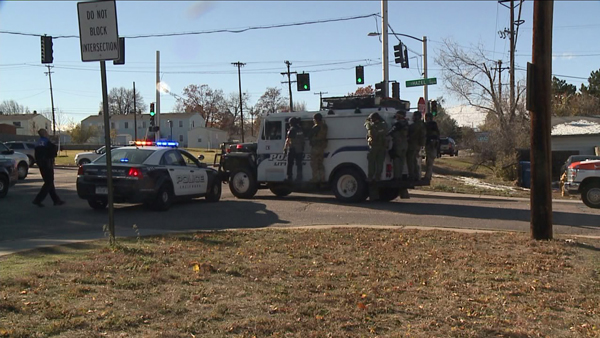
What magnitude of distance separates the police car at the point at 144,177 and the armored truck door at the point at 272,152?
1.85 meters

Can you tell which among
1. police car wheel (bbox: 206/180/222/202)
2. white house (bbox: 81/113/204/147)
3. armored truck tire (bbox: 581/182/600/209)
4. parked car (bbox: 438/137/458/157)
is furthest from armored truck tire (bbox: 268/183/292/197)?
white house (bbox: 81/113/204/147)

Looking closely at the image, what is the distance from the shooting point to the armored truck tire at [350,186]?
1502cm

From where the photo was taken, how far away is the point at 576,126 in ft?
139

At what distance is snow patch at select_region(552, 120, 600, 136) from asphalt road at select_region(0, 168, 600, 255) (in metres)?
26.7

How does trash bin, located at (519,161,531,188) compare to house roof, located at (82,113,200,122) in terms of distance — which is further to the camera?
house roof, located at (82,113,200,122)

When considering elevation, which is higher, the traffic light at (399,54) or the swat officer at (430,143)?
the traffic light at (399,54)

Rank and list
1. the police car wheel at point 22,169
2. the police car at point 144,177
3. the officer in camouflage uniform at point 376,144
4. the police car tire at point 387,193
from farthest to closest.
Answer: the police car wheel at point 22,169 → the police car tire at point 387,193 → the officer in camouflage uniform at point 376,144 → the police car at point 144,177

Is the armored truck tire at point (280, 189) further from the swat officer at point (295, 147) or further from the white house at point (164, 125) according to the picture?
the white house at point (164, 125)

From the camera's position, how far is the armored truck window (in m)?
16.1

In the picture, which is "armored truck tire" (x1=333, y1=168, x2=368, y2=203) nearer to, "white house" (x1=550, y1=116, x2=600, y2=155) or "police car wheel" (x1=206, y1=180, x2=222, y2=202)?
"police car wheel" (x1=206, y1=180, x2=222, y2=202)

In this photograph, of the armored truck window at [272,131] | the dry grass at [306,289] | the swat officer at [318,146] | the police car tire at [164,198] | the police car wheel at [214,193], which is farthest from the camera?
the armored truck window at [272,131]

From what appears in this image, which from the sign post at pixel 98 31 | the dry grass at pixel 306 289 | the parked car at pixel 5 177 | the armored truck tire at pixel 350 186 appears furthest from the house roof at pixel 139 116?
the sign post at pixel 98 31

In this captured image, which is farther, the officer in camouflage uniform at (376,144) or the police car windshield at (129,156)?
the officer in camouflage uniform at (376,144)

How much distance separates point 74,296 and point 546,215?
6.69 meters
